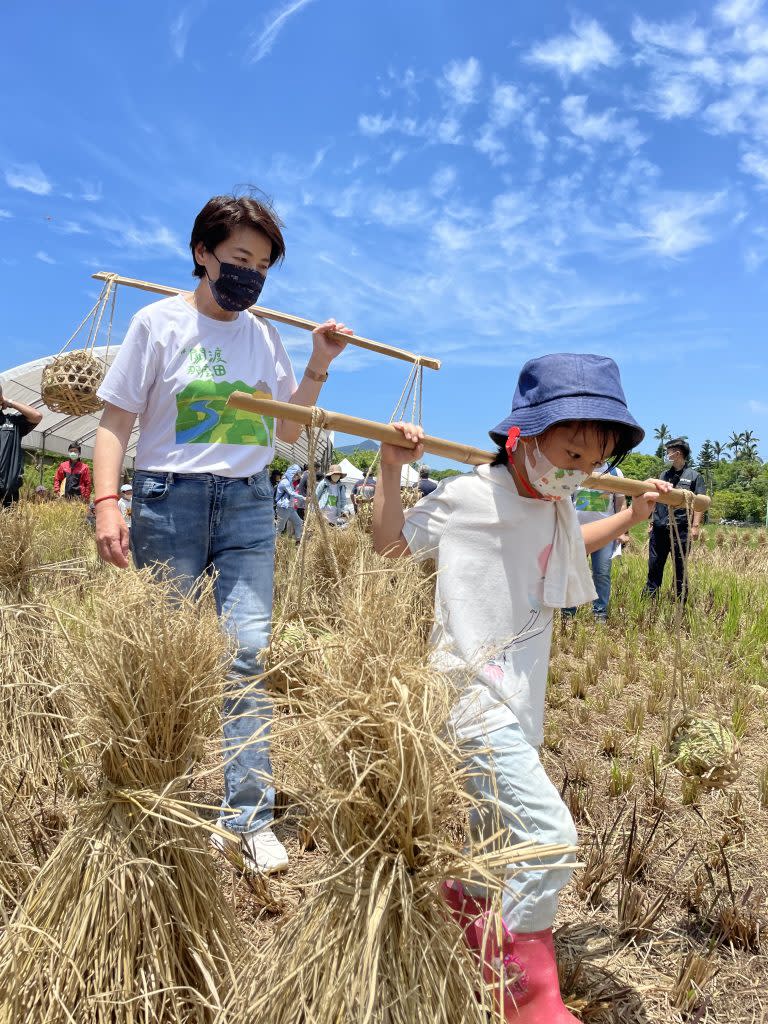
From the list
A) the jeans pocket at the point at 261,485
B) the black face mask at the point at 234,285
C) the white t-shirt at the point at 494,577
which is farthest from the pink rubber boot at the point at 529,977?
the black face mask at the point at 234,285

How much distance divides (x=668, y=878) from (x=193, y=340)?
7.33ft

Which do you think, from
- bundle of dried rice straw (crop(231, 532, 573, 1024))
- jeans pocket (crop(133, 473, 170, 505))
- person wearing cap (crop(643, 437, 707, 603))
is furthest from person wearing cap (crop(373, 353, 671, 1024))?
person wearing cap (crop(643, 437, 707, 603))

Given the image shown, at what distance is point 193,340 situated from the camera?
2.25 metres

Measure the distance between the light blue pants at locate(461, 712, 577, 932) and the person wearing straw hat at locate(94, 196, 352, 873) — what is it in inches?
31.4

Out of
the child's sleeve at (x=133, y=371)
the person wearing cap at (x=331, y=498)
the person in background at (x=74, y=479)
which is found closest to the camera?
the child's sleeve at (x=133, y=371)

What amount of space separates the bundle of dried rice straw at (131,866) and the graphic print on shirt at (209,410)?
850mm

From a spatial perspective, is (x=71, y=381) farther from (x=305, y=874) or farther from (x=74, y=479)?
(x=74, y=479)

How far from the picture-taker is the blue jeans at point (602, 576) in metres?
6.36

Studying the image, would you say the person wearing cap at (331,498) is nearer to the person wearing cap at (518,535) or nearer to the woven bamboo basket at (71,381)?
the woven bamboo basket at (71,381)

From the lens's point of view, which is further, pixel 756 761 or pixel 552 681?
pixel 552 681

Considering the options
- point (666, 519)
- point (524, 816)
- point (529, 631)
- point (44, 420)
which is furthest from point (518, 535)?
point (44, 420)

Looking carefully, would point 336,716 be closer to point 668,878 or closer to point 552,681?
point 668,878

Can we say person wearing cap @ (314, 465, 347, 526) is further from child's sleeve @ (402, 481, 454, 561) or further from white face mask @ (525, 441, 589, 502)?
white face mask @ (525, 441, 589, 502)

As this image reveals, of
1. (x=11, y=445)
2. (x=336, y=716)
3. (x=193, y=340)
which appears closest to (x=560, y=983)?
(x=336, y=716)
